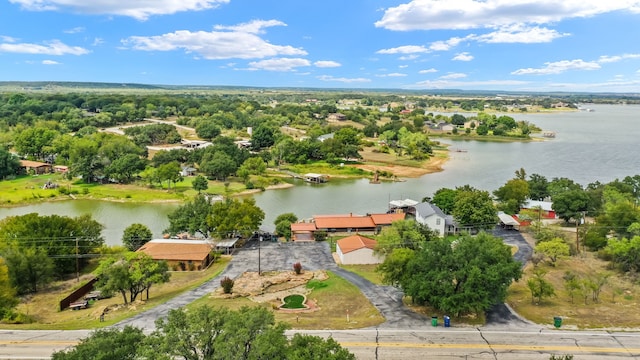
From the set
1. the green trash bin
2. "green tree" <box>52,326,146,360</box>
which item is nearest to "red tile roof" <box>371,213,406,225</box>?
the green trash bin

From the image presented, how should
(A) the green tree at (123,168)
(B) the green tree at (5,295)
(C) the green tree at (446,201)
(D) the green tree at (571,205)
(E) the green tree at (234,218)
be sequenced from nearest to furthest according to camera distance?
(B) the green tree at (5,295)
(E) the green tree at (234,218)
(D) the green tree at (571,205)
(C) the green tree at (446,201)
(A) the green tree at (123,168)

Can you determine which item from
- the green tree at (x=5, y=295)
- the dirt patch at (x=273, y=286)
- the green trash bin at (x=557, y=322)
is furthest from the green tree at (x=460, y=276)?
the green tree at (x=5, y=295)

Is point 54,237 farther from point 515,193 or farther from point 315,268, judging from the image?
point 515,193

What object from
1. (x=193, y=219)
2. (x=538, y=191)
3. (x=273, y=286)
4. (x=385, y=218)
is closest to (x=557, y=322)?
(x=273, y=286)

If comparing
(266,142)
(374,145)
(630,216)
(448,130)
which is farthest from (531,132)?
(630,216)

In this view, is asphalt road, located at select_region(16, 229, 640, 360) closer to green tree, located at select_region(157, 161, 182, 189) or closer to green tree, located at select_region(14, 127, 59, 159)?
green tree, located at select_region(157, 161, 182, 189)

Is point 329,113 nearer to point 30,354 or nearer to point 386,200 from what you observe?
point 386,200

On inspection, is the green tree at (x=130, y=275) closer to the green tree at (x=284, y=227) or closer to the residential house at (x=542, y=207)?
the green tree at (x=284, y=227)
